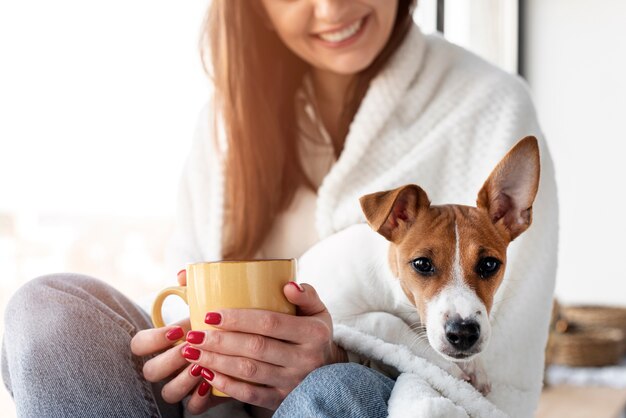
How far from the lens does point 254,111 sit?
154 centimetres

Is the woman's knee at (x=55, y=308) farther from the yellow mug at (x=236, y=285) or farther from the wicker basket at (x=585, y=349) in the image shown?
the wicker basket at (x=585, y=349)

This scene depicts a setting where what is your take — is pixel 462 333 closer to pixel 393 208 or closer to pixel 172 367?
pixel 393 208

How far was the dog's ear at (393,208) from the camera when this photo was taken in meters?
0.86

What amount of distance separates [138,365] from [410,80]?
0.74 m

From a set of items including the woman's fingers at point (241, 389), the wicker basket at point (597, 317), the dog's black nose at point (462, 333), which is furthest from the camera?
the wicker basket at point (597, 317)

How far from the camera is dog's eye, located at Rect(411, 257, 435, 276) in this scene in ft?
2.88

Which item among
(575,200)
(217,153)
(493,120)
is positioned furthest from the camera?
(575,200)

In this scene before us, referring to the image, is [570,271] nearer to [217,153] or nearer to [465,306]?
[217,153]

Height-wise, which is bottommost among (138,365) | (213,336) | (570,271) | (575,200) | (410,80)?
(570,271)

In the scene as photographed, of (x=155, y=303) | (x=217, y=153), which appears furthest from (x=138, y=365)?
(x=217, y=153)

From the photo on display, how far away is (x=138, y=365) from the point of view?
106 cm

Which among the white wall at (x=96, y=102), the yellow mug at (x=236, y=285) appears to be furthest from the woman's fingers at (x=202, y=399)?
the white wall at (x=96, y=102)

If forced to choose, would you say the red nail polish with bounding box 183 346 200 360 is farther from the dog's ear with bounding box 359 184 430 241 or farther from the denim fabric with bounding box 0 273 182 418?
the dog's ear with bounding box 359 184 430 241

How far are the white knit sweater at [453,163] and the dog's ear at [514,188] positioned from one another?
0.65 feet
